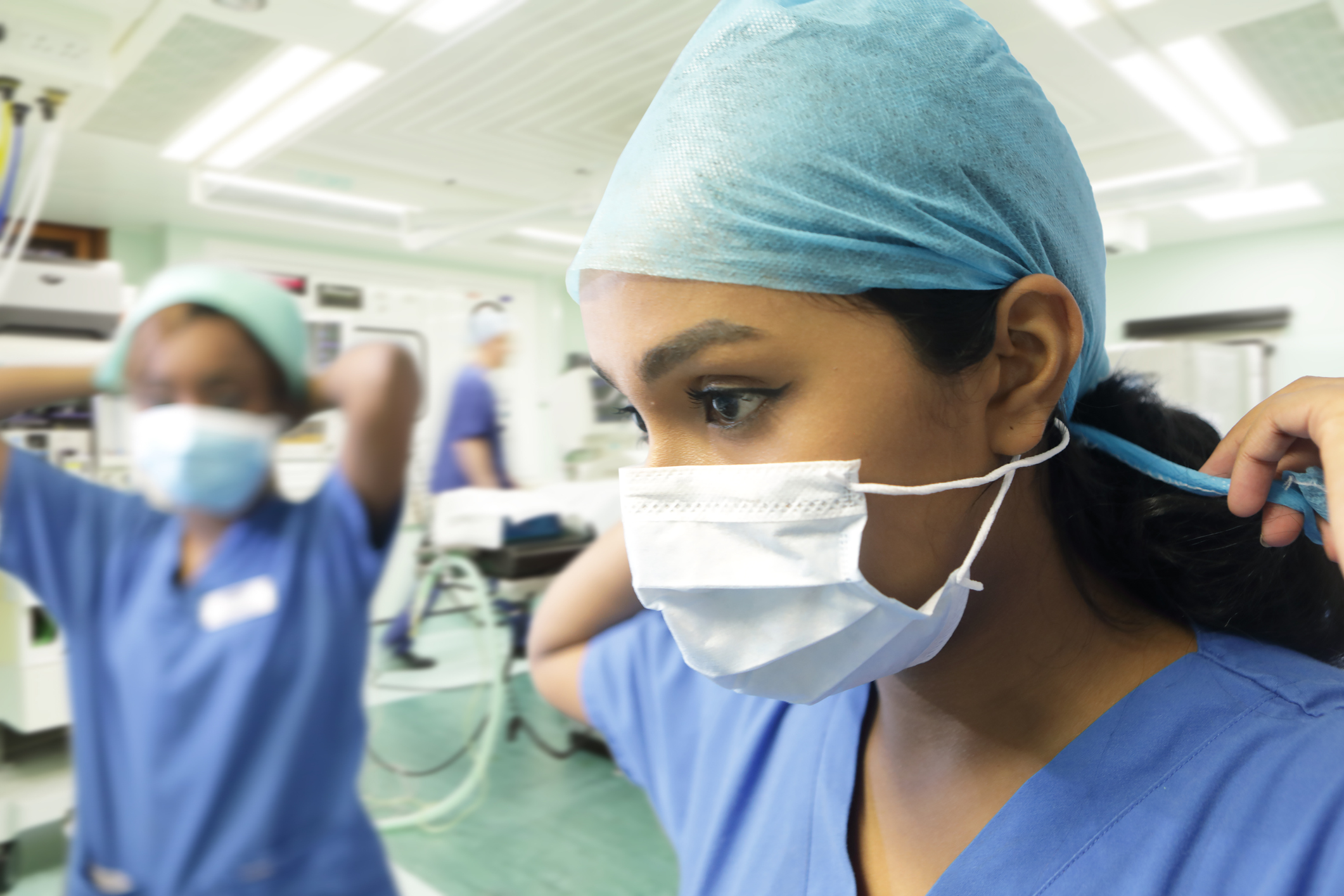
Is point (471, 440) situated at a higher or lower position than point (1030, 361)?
lower

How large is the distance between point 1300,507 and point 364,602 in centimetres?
114

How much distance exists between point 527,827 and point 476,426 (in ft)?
5.15

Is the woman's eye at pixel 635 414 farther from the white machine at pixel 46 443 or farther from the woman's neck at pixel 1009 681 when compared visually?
the white machine at pixel 46 443

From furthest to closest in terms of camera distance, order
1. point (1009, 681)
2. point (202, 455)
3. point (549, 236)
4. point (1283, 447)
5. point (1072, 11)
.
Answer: point (549, 236) → point (1072, 11) → point (202, 455) → point (1009, 681) → point (1283, 447)

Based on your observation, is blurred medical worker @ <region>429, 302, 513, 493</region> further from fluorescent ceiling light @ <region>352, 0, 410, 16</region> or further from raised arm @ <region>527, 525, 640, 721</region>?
raised arm @ <region>527, 525, 640, 721</region>

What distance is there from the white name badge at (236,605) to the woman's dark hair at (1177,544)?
1.00 metres

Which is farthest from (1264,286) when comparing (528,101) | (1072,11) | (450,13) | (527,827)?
(527,827)

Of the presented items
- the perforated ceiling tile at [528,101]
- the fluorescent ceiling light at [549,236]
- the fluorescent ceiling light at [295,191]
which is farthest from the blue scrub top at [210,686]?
the fluorescent ceiling light at [549,236]

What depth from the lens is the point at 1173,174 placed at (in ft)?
13.1

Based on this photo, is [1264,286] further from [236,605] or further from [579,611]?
[236,605]

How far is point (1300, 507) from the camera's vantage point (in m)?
0.54

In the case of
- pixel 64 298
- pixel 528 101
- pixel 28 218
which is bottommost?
pixel 64 298

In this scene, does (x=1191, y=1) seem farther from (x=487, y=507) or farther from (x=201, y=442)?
(x=201, y=442)

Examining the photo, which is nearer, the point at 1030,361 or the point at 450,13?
the point at 1030,361
